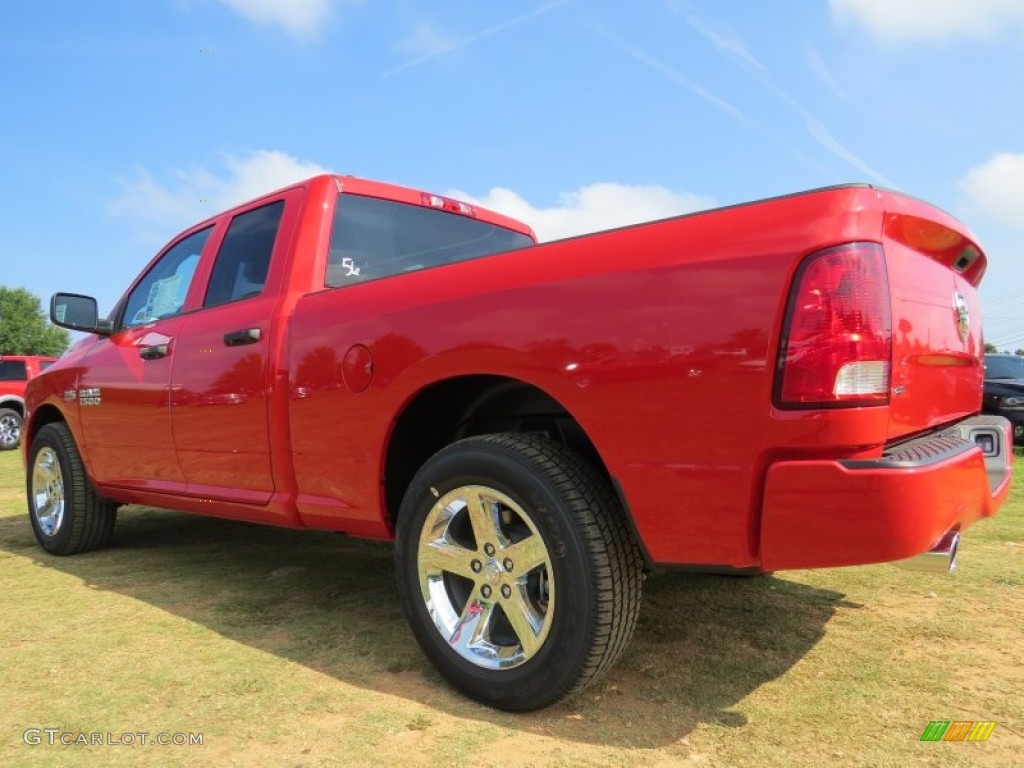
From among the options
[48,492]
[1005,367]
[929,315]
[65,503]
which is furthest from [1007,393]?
[48,492]

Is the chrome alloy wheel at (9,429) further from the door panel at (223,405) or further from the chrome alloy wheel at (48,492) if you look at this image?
the door panel at (223,405)

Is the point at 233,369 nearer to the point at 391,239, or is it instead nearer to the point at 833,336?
the point at 391,239

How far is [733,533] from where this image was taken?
187 centimetres

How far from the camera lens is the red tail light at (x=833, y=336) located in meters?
1.73

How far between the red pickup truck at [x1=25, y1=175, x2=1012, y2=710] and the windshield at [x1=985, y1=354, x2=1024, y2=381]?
32.0 feet

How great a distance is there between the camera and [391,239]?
356cm

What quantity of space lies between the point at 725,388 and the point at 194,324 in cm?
274

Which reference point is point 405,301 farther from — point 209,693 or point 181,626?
point 181,626

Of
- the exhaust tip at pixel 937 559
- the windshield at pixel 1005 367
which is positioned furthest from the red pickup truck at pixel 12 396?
the windshield at pixel 1005 367

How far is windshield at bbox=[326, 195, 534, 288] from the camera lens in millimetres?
3357

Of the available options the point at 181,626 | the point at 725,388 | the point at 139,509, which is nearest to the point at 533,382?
the point at 725,388

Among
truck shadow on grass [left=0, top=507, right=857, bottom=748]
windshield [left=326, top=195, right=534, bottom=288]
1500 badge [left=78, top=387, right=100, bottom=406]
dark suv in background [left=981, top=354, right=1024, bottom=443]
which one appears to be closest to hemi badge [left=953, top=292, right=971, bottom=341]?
truck shadow on grass [left=0, top=507, right=857, bottom=748]

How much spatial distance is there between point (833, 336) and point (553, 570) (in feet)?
3.25

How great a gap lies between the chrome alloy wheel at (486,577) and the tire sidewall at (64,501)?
10.2 ft
